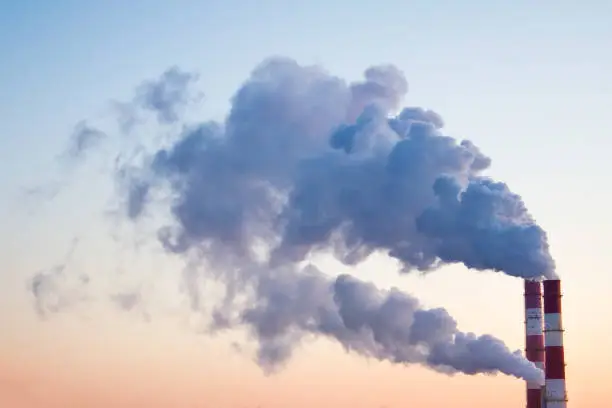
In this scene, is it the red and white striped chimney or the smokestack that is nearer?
the smokestack

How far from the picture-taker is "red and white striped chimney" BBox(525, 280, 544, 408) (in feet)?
224

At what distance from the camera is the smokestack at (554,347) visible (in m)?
58.1

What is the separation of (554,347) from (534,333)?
430 inches

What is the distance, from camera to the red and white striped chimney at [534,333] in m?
68.1

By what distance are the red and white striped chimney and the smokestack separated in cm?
942

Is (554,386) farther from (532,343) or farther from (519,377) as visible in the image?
(532,343)

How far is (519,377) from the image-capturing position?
183 ft

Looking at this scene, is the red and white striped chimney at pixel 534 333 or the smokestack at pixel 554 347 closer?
the smokestack at pixel 554 347

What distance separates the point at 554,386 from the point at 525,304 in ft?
42.0

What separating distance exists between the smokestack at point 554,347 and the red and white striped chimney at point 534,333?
9.42m

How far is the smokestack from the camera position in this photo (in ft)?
191

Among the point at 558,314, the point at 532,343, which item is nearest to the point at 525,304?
the point at 532,343

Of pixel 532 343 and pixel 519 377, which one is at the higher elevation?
pixel 532 343

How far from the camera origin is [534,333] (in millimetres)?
69125
